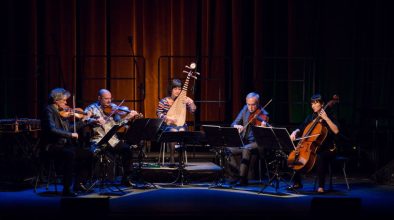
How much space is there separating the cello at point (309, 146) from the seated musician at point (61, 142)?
8.99 feet

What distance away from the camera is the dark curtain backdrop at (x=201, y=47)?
11633mm

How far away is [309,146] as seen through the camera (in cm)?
848

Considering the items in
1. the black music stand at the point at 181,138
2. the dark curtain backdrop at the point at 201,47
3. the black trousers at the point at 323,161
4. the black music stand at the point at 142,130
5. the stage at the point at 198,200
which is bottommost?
the stage at the point at 198,200

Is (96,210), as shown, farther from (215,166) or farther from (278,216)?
(215,166)

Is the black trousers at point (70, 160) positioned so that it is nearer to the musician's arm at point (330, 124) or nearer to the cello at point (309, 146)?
the cello at point (309, 146)

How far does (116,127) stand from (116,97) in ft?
12.1

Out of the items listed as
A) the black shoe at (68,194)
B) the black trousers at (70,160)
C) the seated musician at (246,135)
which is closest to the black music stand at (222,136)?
the seated musician at (246,135)

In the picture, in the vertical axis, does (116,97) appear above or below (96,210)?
above

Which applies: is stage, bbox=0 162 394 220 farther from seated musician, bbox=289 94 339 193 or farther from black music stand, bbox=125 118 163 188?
black music stand, bbox=125 118 163 188

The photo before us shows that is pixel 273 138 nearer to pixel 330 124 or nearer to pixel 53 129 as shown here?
pixel 330 124

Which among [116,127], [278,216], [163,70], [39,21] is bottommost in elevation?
[278,216]

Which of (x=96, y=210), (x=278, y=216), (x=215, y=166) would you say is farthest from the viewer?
(x=215, y=166)

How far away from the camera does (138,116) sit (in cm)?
911

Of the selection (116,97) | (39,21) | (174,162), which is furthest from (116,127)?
(39,21)
